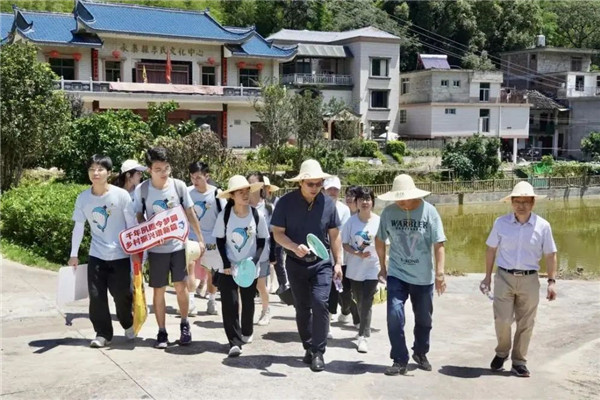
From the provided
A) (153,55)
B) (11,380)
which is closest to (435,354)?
(11,380)

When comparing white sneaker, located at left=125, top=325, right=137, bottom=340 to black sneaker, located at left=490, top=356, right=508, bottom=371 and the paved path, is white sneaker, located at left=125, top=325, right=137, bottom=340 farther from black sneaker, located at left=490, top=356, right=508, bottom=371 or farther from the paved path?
black sneaker, located at left=490, top=356, right=508, bottom=371

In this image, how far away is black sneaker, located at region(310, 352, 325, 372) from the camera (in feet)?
17.1

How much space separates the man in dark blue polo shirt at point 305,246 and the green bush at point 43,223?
443cm

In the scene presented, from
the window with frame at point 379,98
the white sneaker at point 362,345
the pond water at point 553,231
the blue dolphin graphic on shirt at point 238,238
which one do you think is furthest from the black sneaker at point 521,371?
the window with frame at point 379,98

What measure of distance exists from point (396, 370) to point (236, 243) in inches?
68.0

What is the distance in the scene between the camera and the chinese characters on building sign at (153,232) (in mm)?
5586

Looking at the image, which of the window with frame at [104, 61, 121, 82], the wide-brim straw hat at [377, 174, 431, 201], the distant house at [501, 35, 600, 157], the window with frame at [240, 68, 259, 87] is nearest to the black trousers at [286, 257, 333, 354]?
the wide-brim straw hat at [377, 174, 431, 201]

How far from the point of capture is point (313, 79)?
137 feet

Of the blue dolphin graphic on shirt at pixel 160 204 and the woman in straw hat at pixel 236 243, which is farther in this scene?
the blue dolphin graphic on shirt at pixel 160 204

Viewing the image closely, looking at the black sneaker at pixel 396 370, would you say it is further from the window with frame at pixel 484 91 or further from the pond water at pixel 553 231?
the window with frame at pixel 484 91

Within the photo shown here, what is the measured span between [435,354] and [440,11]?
51.7 metres

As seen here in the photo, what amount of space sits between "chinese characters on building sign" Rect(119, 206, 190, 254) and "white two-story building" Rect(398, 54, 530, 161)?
130 feet

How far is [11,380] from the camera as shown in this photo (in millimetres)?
4785

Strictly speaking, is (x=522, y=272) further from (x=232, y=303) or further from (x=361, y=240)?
(x=232, y=303)
